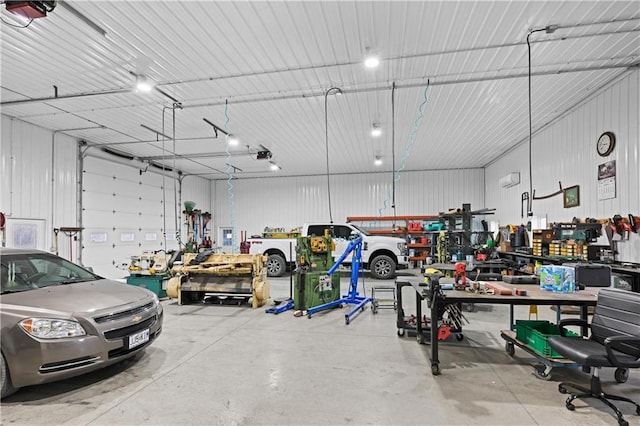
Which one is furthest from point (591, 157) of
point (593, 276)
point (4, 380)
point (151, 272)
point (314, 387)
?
point (151, 272)

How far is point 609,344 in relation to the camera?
2.32 meters

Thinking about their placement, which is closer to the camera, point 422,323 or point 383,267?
point 422,323

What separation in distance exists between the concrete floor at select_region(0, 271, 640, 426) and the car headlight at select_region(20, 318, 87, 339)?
0.56m

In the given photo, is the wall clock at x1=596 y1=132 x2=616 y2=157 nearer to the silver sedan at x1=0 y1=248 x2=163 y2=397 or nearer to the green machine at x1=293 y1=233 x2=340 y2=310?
the green machine at x1=293 y1=233 x2=340 y2=310

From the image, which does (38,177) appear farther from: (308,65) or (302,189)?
(302,189)

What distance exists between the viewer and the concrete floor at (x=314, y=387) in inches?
94.9

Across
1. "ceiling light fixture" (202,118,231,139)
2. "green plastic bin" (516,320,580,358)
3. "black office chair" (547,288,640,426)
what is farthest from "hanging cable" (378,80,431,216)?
"ceiling light fixture" (202,118,231,139)

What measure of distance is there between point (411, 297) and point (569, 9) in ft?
17.7

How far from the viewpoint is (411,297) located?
6867mm

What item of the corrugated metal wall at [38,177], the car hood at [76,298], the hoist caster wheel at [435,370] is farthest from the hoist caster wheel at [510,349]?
the corrugated metal wall at [38,177]

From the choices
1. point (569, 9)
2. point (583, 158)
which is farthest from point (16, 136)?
point (583, 158)

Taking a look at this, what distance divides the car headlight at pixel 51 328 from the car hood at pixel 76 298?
8cm

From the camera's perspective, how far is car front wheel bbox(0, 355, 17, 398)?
98.5 inches

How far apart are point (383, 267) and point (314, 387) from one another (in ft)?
20.7
